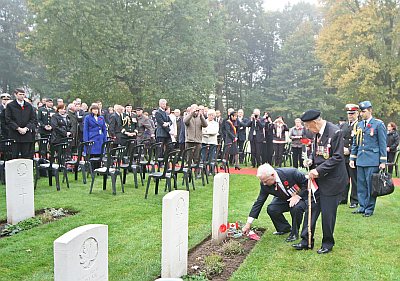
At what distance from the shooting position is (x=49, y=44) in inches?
984

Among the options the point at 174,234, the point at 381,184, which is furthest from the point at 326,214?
the point at 381,184

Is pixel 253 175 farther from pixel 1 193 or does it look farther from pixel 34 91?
pixel 34 91

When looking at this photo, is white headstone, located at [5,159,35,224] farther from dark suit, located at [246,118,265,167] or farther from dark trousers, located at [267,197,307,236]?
dark suit, located at [246,118,265,167]

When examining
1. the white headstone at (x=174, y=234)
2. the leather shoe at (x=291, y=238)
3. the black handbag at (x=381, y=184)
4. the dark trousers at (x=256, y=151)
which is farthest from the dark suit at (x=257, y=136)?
the white headstone at (x=174, y=234)

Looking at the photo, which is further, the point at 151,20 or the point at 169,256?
the point at 151,20

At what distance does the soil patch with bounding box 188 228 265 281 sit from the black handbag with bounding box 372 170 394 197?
2318mm

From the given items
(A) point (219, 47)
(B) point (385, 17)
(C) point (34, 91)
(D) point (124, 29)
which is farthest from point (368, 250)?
(C) point (34, 91)

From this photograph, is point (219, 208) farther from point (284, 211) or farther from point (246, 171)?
point (246, 171)

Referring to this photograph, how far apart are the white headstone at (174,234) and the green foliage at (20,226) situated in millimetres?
2949

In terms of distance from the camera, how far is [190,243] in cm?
564

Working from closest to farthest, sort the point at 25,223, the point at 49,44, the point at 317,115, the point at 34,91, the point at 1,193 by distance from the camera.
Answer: the point at 317,115
the point at 25,223
the point at 1,193
the point at 49,44
the point at 34,91

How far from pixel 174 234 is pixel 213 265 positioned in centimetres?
89

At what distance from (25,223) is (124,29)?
2063cm

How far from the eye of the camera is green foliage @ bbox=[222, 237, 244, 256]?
17.7 ft
